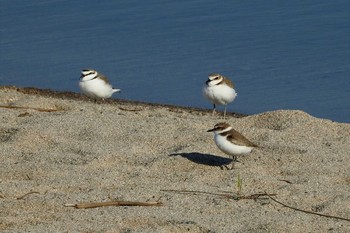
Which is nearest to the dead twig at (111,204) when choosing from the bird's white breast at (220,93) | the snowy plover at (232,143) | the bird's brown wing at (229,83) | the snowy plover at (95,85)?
the snowy plover at (232,143)

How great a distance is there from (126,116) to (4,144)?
192cm

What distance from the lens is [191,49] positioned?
15.8 metres

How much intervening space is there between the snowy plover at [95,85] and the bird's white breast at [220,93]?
5.02 ft

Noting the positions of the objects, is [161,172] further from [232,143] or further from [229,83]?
[229,83]

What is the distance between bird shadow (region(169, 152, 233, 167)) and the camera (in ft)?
30.6

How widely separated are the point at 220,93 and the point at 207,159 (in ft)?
12.4

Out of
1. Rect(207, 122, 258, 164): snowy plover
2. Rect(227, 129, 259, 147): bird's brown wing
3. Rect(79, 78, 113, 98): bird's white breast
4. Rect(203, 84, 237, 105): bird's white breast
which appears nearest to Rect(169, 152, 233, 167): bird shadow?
Rect(207, 122, 258, 164): snowy plover

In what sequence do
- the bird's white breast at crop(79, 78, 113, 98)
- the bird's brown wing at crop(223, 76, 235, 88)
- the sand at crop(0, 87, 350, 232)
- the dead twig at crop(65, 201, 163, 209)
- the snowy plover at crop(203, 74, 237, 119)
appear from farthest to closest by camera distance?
the bird's white breast at crop(79, 78, 113, 98), the bird's brown wing at crop(223, 76, 235, 88), the snowy plover at crop(203, 74, 237, 119), the dead twig at crop(65, 201, 163, 209), the sand at crop(0, 87, 350, 232)

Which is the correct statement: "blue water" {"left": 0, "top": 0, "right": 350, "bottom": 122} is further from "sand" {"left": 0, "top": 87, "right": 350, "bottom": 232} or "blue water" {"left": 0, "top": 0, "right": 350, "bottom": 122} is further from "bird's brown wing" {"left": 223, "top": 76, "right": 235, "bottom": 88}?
"sand" {"left": 0, "top": 87, "right": 350, "bottom": 232}

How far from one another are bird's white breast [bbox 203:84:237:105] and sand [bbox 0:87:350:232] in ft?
4.99

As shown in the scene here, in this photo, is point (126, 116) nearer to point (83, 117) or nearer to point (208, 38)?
point (83, 117)

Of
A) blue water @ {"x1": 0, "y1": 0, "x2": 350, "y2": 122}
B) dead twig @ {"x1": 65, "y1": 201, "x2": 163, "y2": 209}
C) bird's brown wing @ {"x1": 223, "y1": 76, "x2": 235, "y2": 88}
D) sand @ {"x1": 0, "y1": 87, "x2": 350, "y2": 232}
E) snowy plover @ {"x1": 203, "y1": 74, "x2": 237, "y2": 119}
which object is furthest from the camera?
blue water @ {"x1": 0, "y1": 0, "x2": 350, "y2": 122}

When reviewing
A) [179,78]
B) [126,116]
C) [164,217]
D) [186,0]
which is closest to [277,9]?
[186,0]

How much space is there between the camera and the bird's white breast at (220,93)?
13.2 meters
